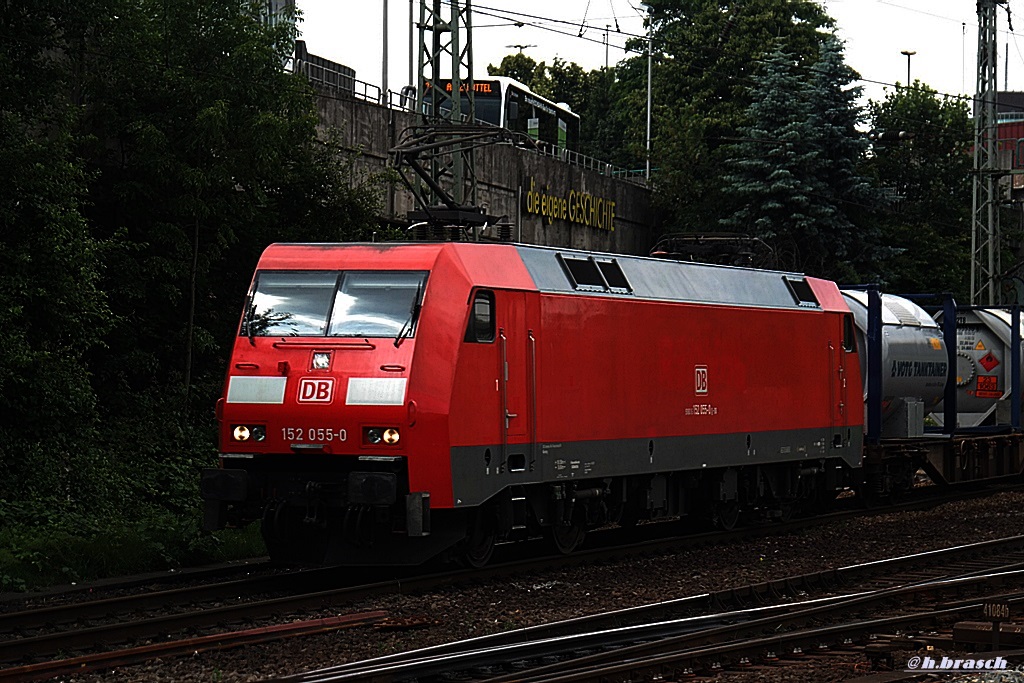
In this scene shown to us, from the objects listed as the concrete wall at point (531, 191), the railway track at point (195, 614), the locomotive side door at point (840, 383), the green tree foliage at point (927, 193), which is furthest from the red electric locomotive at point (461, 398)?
the green tree foliage at point (927, 193)

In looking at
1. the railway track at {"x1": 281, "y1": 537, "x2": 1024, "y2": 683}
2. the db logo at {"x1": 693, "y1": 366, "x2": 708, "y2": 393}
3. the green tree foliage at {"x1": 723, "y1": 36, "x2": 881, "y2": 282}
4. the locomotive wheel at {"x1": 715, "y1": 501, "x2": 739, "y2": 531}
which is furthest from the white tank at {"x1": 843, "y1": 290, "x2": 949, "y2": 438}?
the green tree foliage at {"x1": 723, "y1": 36, "x2": 881, "y2": 282}

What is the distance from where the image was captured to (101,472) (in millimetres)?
19469

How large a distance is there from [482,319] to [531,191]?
24239 mm

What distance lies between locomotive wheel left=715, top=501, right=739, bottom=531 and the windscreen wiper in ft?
24.1

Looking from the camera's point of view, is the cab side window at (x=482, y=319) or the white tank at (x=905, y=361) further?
the white tank at (x=905, y=361)

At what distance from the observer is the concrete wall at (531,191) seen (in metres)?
30.6

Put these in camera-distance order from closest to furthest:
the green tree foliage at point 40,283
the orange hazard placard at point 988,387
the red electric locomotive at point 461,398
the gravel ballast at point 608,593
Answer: the gravel ballast at point 608,593 → the red electric locomotive at point 461,398 → the green tree foliage at point 40,283 → the orange hazard placard at point 988,387

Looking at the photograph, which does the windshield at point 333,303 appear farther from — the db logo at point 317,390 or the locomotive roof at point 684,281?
the locomotive roof at point 684,281

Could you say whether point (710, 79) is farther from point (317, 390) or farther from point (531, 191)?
point (317, 390)

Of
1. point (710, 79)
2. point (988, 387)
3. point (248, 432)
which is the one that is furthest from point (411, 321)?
point (710, 79)

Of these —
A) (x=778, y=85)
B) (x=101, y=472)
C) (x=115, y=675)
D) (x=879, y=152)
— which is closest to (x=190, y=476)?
(x=101, y=472)

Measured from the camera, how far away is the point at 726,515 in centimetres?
2014

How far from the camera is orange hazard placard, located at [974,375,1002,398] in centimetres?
2814

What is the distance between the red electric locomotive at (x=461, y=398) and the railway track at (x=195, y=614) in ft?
1.28
